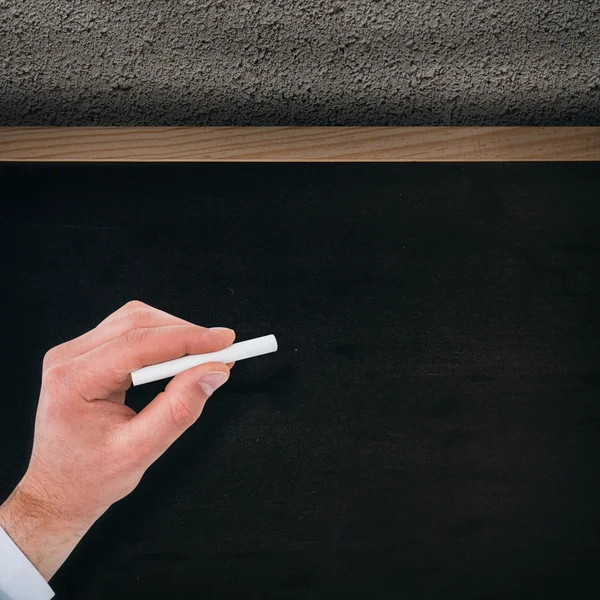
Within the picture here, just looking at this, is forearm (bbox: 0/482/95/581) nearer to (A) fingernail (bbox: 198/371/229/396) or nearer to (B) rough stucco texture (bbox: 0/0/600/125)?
(A) fingernail (bbox: 198/371/229/396)

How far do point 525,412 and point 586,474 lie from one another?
2.8 inches

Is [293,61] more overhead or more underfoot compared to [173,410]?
more overhead

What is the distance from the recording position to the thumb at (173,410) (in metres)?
0.44

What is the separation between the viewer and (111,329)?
47 centimetres

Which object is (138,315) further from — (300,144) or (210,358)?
(300,144)

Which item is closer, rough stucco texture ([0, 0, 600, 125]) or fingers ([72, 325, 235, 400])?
fingers ([72, 325, 235, 400])

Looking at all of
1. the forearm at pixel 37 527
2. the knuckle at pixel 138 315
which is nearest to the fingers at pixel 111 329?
the knuckle at pixel 138 315

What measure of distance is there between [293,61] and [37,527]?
1.43 ft

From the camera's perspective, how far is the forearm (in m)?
0.47

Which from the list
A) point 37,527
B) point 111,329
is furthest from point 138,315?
point 37,527

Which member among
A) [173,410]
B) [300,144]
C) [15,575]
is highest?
[300,144]

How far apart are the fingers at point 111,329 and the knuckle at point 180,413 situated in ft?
0.21

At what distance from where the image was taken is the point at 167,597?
1.67 feet


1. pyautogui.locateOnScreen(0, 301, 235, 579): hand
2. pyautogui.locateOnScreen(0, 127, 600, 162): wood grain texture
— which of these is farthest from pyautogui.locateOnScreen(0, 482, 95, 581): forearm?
pyautogui.locateOnScreen(0, 127, 600, 162): wood grain texture
